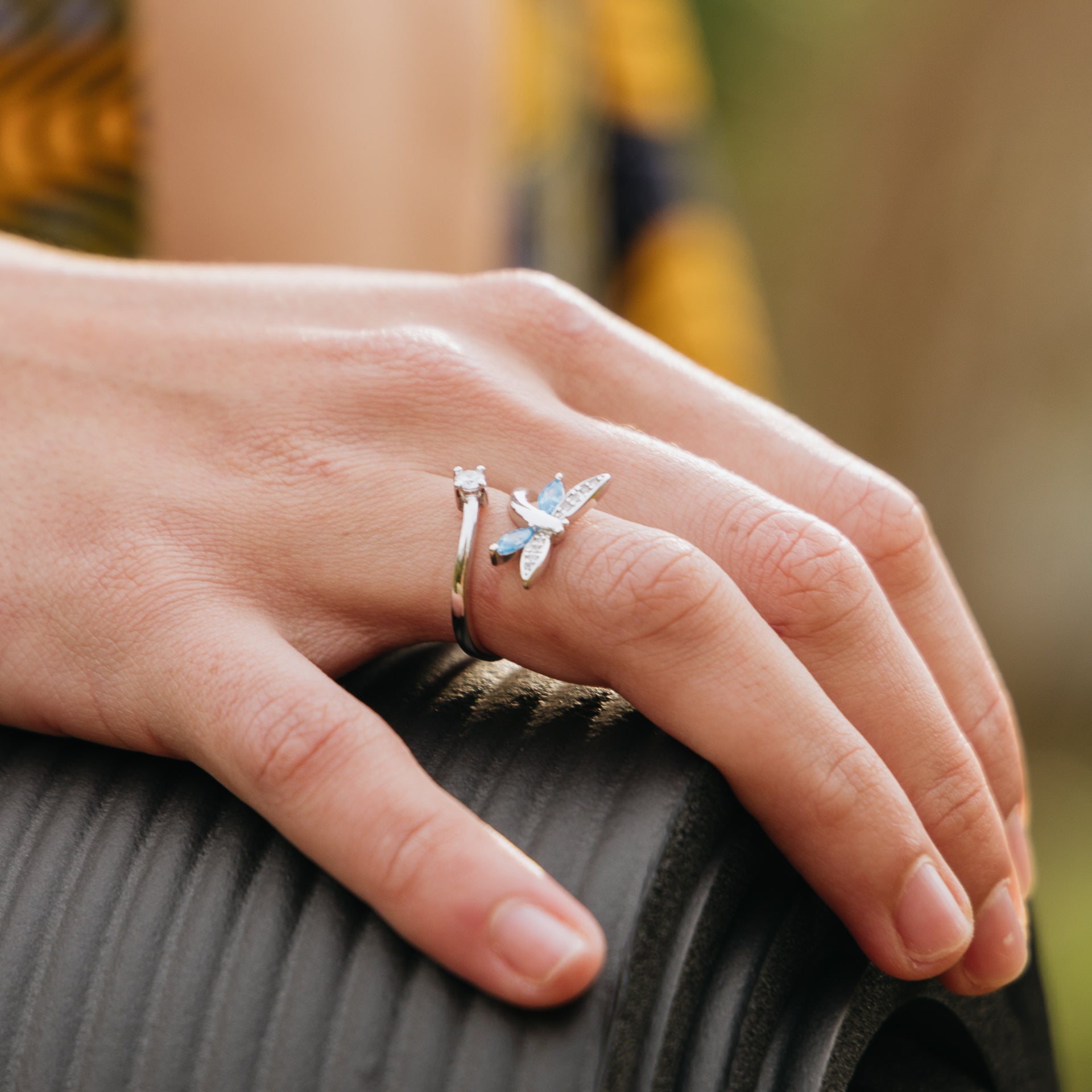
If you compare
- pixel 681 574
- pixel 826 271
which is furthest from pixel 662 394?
pixel 826 271

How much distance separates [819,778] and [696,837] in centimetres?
7

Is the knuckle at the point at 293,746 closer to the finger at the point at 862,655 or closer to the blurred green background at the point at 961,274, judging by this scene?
the finger at the point at 862,655

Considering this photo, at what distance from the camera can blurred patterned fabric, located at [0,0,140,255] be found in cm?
109

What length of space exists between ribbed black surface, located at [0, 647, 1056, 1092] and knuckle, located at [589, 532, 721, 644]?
2.0 inches

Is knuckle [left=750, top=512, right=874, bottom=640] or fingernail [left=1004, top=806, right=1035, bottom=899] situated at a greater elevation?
knuckle [left=750, top=512, right=874, bottom=640]

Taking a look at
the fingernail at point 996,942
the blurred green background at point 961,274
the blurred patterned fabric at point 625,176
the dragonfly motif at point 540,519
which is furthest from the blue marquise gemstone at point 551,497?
the blurred green background at point 961,274

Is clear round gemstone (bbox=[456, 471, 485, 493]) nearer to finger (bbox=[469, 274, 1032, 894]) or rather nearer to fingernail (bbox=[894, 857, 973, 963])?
finger (bbox=[469, 274, 1032, 894])

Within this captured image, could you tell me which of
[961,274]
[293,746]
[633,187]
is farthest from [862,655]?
[961,274]

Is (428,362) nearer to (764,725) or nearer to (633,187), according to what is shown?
(764,725)

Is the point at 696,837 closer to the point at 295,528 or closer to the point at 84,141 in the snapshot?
the point at 295,528

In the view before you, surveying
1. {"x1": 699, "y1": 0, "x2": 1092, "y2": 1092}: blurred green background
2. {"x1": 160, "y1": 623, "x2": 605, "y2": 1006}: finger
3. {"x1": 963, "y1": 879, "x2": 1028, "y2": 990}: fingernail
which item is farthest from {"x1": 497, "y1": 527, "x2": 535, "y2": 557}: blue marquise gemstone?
{"x1": 699, "y1": 0, "x2": 1092, "y2": 1092}: blurred green background

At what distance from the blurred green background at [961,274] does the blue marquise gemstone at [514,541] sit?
3.30 metres

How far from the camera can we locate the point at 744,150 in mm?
4277

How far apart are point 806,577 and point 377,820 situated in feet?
0.79
